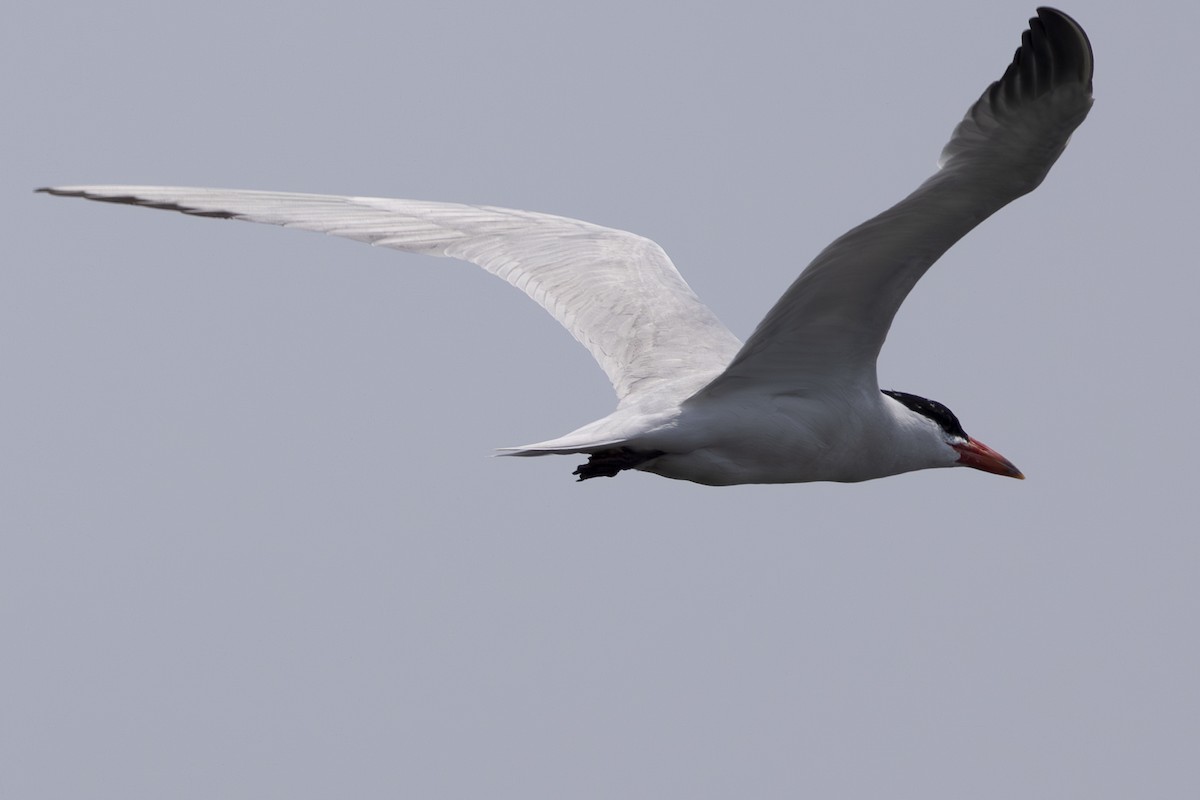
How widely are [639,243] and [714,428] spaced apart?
238 cm

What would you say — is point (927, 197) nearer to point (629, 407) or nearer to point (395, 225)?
point (629, 407)

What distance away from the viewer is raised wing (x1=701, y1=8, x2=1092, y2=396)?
5.66 meters

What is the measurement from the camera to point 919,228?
20.0 feet

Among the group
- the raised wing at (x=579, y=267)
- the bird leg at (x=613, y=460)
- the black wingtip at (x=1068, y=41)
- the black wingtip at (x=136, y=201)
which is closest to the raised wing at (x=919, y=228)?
the black wingtip at (x=1068, y=41)

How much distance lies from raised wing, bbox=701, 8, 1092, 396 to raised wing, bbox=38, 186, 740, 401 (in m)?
0.76

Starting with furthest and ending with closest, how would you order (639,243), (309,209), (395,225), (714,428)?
(639,243) < (395,225) < (309,209) < (714,428)

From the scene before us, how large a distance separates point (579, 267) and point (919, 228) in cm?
288

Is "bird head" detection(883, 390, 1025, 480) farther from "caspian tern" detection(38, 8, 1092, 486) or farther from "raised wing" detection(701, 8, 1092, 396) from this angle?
"raised wing" detection(701, 8, 1092, 396)

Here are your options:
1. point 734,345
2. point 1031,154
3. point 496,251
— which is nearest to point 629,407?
point 734,345

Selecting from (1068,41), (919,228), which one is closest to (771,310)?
(919,228)

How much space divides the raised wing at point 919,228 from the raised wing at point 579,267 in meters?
0.76

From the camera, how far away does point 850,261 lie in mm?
6324

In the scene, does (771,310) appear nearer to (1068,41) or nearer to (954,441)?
(1068,41)

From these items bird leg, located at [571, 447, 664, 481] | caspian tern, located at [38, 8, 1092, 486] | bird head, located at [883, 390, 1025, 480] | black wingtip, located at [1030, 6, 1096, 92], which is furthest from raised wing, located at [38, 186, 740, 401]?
black wingtip, located at [1030, 6, 1096, 92]
